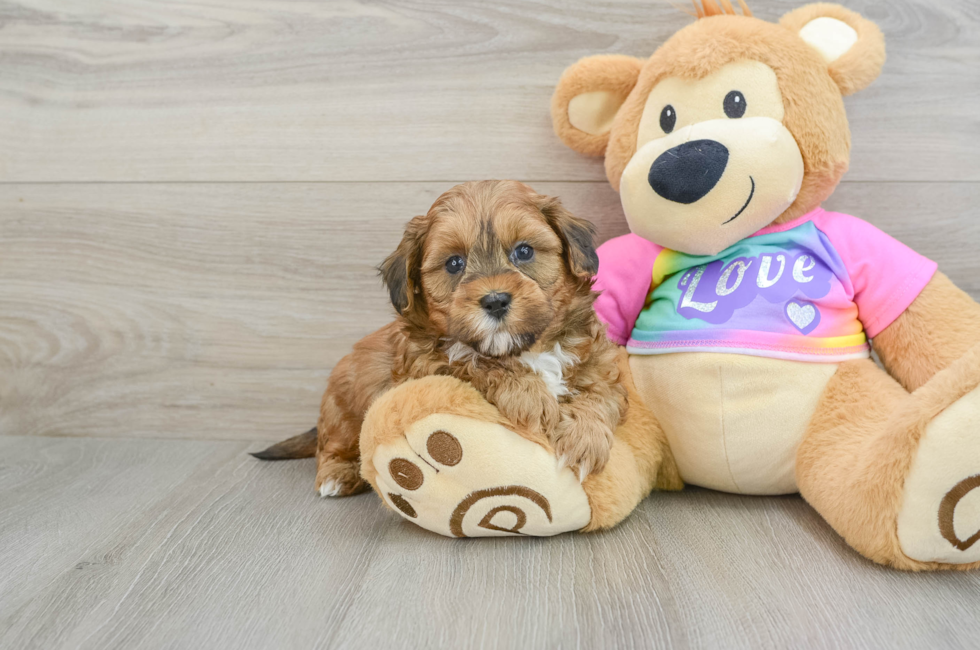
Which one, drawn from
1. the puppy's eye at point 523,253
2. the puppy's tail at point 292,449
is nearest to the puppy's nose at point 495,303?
the puppy's eye at point 523,253

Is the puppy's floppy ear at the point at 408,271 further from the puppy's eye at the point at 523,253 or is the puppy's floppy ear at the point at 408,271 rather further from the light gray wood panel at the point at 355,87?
the light gray wood panel at the point at 355,87

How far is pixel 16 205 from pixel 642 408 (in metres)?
1.97

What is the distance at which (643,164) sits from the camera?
1460 mm

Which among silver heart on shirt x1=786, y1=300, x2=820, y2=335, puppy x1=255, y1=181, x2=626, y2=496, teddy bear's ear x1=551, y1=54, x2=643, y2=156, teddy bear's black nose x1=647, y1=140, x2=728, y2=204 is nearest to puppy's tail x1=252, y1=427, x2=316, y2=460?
puppy x1=255, y1=181, x2=626, y2=496

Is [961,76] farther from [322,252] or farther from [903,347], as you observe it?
[322,252]

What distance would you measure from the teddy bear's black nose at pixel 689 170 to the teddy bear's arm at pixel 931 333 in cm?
52

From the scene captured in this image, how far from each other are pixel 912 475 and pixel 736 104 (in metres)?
0.80

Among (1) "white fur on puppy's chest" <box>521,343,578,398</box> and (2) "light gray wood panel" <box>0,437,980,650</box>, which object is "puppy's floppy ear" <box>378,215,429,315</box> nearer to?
(1) "white fur on puppy's chest" <box>521,343,578,398</box>

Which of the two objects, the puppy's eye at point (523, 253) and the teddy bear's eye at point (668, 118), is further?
the teddy bear's eye at point (668, 118)

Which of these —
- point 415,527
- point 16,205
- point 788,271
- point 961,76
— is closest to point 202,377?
point 16,205

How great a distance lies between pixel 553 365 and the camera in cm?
142

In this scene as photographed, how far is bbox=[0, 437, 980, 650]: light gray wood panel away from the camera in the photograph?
1.10 m

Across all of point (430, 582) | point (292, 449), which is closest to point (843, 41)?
point (430, 582)

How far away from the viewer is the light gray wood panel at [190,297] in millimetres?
1993
